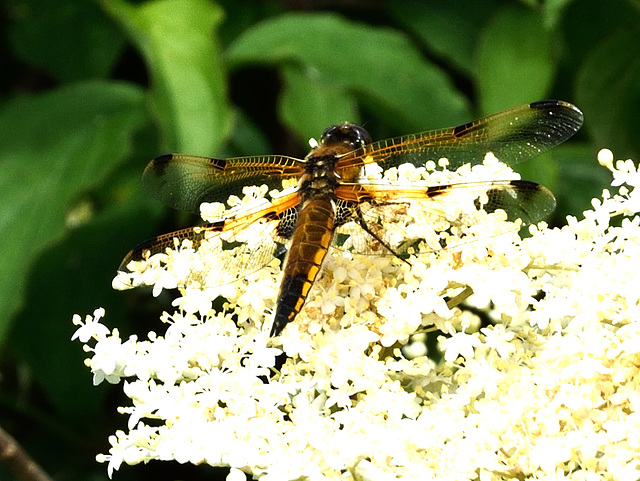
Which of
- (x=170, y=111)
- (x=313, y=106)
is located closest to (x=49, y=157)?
(x=170, y=111)

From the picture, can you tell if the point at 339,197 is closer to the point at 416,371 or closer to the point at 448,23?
the point at 416,371

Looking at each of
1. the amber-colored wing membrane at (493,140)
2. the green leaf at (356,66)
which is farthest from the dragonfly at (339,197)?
the green leaf at (356,66)

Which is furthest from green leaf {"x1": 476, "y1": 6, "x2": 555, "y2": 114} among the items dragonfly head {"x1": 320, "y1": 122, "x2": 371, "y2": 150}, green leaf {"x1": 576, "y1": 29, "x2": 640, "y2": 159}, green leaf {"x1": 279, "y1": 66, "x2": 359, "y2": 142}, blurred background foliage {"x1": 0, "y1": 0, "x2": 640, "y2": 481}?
dragonfly head {"x1": 320, "y1": 122, "x2": 371, "y2": 150}

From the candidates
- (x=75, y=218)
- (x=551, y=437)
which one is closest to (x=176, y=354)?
(x=551, y=437)

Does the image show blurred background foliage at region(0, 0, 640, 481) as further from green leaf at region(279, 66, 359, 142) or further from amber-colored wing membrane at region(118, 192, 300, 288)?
amber-colored wing membrane at region(118, 192, 300, 288)

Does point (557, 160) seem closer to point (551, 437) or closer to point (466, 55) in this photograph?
point (466, 55)

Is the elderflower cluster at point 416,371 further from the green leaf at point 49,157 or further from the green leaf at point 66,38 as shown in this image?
the green leaf at point 66,38
